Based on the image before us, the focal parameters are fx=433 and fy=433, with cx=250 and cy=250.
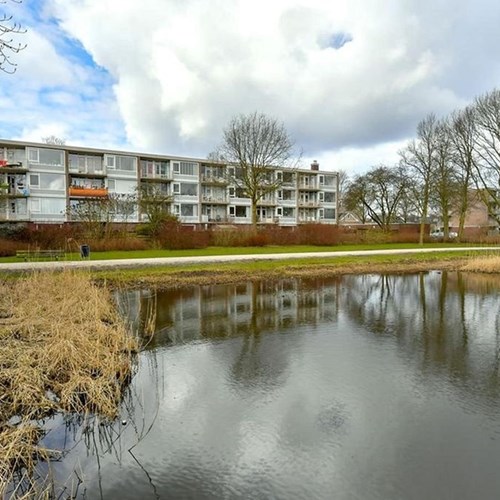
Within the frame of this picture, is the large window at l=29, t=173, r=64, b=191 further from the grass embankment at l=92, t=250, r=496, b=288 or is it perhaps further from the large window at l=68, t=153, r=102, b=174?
the grass embankment at l=92, t=250, r=496, b=288

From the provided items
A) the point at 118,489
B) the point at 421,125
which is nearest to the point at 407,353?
the point at 118,489

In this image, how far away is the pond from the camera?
4242 millimetres

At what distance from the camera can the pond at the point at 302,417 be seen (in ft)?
13.9

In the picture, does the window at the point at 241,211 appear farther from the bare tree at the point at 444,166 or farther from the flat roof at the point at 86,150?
the bare tree at the point at 444,166

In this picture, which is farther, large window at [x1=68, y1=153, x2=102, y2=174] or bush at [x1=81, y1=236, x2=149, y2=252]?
large window at [x1=68, y1=153, x2=102, y2=174]

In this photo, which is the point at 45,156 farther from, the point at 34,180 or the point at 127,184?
the point at 127,184

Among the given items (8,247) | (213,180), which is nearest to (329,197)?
(213,180)

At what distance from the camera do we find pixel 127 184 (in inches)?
2023

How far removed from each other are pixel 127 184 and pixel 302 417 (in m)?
49.3

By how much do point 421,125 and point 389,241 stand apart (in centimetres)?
1277

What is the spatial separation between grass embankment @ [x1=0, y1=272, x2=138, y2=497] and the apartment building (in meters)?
28.0

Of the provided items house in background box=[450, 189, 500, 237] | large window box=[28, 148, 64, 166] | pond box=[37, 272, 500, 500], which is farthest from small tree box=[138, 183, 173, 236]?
house in background box=[450, 189, 500, 237]

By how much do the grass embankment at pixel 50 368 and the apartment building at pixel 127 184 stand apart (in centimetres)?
2802

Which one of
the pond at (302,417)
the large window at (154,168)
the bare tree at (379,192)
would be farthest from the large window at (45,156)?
the pond at (302,417)
